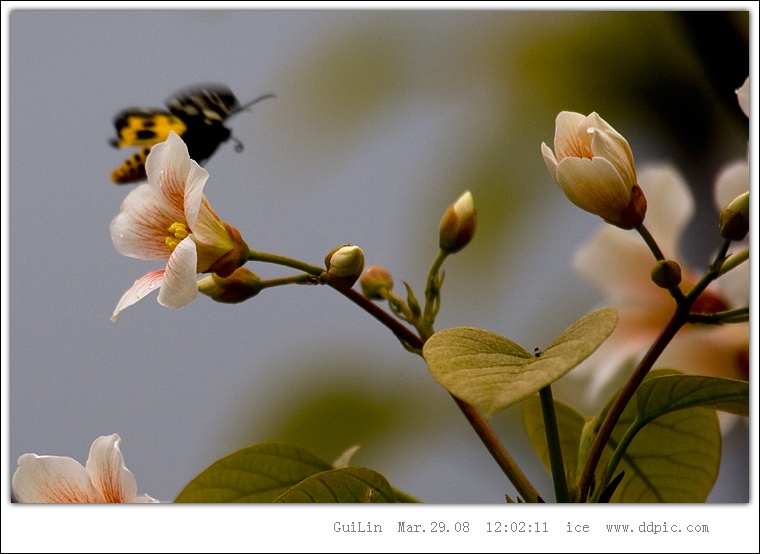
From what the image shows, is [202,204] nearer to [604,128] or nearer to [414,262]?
[604,128]

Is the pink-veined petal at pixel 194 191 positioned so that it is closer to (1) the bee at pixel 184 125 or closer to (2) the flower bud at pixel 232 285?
(2) the flower bud at pixel 232 285

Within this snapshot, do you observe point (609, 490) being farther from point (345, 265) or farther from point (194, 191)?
point (194, 191)

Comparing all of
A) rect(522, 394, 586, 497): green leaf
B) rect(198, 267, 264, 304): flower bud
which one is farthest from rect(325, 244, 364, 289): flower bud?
rect(522, 394, 586, 497): green leaf

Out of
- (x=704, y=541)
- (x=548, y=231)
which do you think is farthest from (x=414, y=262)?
(x=704, y=541)

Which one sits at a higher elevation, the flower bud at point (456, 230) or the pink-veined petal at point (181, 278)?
the pink-veined petal at point (181, 278)

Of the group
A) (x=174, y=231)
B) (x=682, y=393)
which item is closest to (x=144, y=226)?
(x=174, y=231)

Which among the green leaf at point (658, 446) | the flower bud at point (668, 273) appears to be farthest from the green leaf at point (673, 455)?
the flower bud at point (668, 273)
